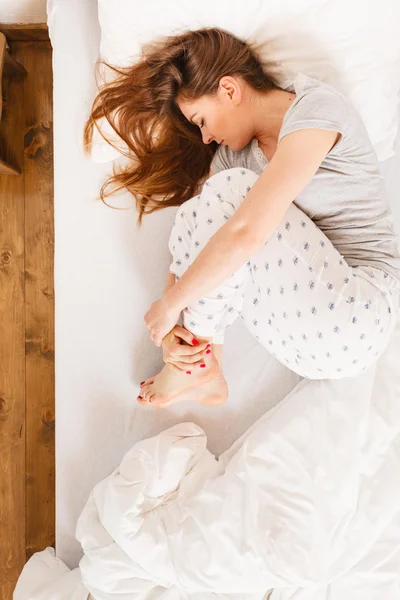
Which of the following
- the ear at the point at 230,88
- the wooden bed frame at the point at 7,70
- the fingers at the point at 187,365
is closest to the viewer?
the ear at the point at 230,88

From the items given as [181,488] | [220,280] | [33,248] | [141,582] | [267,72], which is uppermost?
[267,72]

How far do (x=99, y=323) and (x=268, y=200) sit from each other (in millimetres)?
515

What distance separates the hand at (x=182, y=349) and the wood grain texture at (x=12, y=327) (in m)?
0.54

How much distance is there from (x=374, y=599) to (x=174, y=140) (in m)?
1.03

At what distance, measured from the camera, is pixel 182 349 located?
1.06 meters

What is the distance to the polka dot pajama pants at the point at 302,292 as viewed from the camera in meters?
0.94

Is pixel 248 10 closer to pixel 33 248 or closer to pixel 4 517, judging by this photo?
pixel 33 248

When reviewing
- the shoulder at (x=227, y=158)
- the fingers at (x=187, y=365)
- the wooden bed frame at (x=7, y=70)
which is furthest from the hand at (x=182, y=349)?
the wooden bed frame at (x=7, y=70)

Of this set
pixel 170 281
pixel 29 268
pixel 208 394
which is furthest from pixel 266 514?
pixel 29 268

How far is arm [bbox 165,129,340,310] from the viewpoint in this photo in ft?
2.81

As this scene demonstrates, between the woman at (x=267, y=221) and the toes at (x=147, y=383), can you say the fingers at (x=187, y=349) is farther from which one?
the toes at (x=147, y=383)

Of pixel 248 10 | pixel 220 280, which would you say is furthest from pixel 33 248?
pixel 248 10

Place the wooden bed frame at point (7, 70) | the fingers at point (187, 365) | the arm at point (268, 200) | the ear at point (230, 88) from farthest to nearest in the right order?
1. the wooden bed frame at point (7, 70)
2. the fingers at point (187, 365)
3. the ear at point (230, 88)
4. the arm at point (268, 200)

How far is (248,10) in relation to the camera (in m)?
0.97
